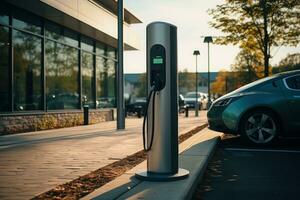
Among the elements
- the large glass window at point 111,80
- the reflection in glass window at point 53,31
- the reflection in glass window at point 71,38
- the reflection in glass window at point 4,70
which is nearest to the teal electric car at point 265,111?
the reflection in glass window at point 4,70

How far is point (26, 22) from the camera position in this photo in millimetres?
14781

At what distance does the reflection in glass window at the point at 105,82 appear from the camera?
72.4ft

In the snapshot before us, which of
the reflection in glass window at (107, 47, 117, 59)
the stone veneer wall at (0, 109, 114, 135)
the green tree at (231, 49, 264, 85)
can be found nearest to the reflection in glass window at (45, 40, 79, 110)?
the stone veneer wall at (0, 109, 114, 135)

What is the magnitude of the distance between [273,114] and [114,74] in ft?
52.9

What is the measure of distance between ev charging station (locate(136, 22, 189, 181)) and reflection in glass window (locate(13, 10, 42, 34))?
956cm

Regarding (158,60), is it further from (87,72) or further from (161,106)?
(87,72)

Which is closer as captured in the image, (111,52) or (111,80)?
(111,52)

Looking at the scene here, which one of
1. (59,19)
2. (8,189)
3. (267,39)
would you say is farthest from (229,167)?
(267,39)

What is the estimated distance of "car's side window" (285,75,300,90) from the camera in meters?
9.36

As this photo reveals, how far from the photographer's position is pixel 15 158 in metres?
7.71

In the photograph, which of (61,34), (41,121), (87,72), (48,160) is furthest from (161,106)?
(87,72)

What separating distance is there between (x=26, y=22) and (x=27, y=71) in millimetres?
1579

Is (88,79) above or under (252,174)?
above

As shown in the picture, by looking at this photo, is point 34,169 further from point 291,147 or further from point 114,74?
point 114,74
